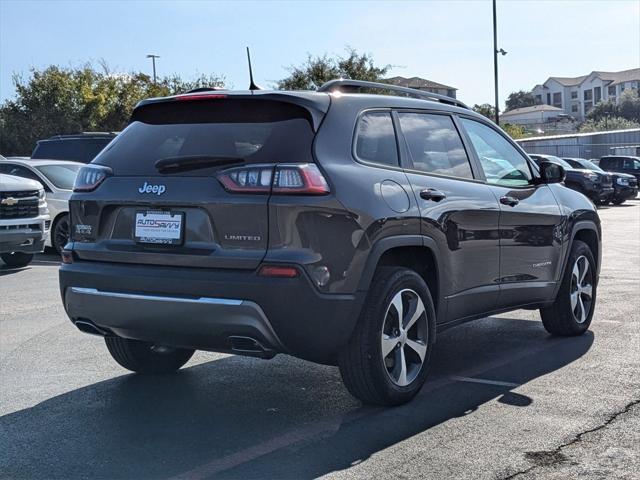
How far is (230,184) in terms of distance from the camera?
4.71 metres

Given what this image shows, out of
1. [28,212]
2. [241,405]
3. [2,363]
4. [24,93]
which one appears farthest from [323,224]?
[24,93]

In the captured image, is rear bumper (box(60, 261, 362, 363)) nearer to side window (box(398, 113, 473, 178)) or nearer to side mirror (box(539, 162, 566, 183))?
side window (box(398, 113, 473, 178))

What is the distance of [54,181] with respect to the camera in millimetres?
15102

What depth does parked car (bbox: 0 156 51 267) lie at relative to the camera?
472 inches

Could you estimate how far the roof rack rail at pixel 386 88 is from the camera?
17.8 feet

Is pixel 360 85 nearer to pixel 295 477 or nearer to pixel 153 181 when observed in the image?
pixel 153 181

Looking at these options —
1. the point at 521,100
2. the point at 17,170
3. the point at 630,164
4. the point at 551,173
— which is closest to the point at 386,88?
the point at 551,173

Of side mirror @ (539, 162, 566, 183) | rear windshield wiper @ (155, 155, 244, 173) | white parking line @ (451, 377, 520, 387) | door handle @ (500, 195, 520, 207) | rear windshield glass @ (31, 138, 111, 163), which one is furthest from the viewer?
rear windshield glass @ (31, 138, 111, 163)

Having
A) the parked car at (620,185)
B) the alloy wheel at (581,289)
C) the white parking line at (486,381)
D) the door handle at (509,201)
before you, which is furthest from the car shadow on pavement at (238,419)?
the parked car at (620,185)

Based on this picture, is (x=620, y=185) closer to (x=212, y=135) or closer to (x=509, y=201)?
(x=509, y=201)

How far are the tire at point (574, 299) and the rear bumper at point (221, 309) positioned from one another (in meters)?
2.98

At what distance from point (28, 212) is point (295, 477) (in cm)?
923

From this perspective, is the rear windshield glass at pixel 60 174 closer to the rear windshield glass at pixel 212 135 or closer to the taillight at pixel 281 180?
the rear windshield glass at pixel 212 135

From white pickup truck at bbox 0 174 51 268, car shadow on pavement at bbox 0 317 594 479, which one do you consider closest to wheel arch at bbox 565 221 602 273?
car shadow on pavement at bbox 0 317 594 479
